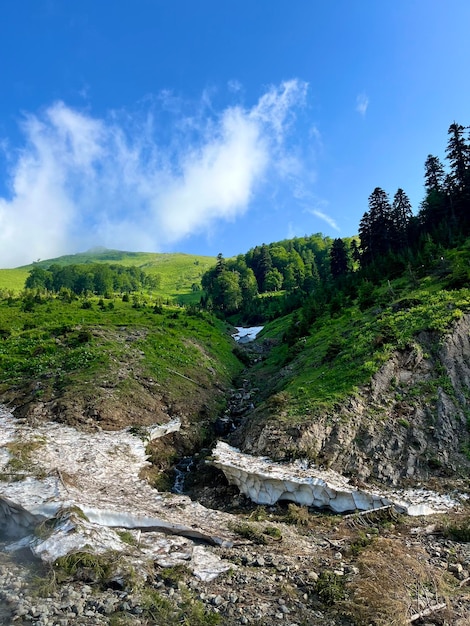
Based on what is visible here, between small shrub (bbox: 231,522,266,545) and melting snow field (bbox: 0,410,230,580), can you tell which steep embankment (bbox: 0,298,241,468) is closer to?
Result: melting snow field (bbox: 0,410,230,580)

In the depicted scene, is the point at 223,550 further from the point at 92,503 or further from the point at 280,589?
the point at 92,503

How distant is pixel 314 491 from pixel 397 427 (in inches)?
280

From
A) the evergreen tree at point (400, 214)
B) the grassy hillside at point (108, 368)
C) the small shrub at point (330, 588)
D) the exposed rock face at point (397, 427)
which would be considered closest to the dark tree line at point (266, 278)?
the evergreen tree at point (400, 214)

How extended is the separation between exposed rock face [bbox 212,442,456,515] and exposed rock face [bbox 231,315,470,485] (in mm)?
1132

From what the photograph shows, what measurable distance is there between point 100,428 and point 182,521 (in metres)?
11.5

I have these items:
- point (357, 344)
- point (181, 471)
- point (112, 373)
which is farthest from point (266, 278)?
point (181, 471)

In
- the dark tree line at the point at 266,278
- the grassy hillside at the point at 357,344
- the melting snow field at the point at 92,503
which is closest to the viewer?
the melting snow field at the point at 92,503

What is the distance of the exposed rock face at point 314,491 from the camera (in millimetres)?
17469

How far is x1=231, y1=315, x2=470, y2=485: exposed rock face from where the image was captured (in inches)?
800

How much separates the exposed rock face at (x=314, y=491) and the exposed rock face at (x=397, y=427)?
113 centimetres

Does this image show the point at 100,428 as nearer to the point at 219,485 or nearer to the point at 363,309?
the point at 219,485

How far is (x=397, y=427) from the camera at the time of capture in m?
22.3

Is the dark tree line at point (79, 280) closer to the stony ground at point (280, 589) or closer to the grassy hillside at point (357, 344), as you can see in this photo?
the grassy hillside at point (357, 344)

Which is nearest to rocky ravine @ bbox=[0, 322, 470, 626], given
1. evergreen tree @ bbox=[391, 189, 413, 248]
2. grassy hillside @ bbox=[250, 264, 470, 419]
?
grassy hillside @ bbox=[250, 264, 470, 419]
